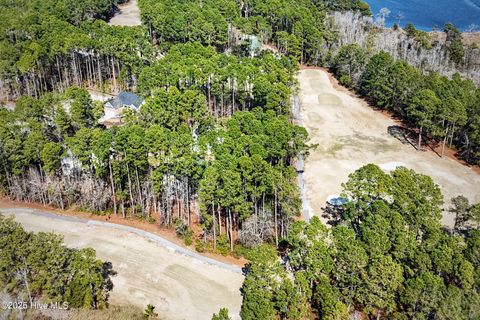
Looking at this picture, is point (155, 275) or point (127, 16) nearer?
point (155, 275)

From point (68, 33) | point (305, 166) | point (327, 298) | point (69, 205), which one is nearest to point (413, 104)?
point (305, 166)

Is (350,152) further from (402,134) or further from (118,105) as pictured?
(118,105)

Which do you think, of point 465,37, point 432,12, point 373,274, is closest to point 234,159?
point 373,274

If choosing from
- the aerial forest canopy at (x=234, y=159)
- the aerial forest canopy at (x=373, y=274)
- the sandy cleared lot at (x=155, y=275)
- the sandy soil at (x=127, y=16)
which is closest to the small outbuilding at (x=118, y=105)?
the aerial forest canopy at (x=234, y=159)

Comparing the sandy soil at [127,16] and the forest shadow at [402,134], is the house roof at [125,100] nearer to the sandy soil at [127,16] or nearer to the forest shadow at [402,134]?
the forest shadow at [402,134]

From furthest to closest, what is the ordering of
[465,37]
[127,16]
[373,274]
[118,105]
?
[127,16], [465,37], [118,105], [373,274]

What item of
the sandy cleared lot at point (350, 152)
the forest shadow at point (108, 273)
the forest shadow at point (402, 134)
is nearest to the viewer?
the forest shadow at point (108, 273)
